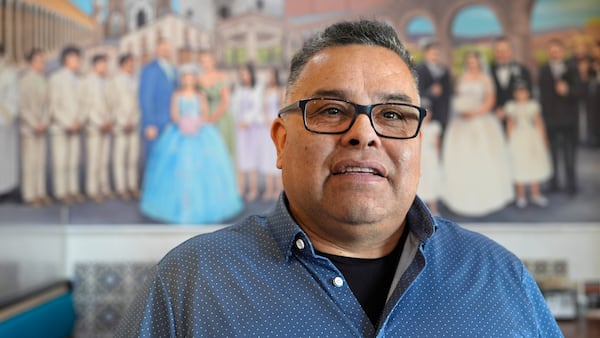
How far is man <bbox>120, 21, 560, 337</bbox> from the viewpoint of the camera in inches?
38.9

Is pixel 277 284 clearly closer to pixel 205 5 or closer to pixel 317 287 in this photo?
pixel 317 287

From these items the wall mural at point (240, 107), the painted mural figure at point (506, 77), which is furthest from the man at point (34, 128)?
the painted mural figure at point (506, 77)

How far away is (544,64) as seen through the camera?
2.63m

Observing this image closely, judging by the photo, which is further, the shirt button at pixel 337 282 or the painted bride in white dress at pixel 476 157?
the painted bride in white dress at pixel 476 157

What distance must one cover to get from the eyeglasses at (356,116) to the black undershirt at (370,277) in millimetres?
253

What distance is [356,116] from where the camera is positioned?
101 centimetres

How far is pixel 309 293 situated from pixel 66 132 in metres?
2.05

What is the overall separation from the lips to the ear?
176 millimetres

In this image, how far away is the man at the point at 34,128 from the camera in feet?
8.57

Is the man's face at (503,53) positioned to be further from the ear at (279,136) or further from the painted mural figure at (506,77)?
the ear at (279,136)

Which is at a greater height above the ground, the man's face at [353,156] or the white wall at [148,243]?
the man's face at [353,156]

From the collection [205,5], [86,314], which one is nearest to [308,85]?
[205,5]

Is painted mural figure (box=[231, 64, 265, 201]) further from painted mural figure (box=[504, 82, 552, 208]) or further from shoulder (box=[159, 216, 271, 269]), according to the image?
shoulder (box=[159, 216, 271, 269])

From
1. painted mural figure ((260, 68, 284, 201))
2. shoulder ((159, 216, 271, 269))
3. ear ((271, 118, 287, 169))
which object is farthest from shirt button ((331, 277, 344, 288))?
painted mural figure ((260, 68, 284, 201))
